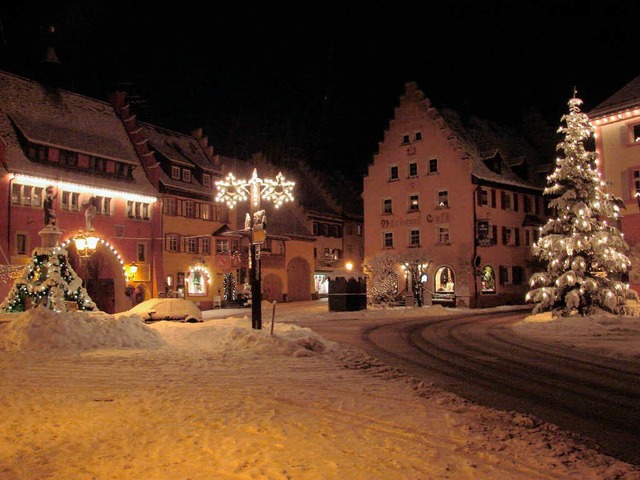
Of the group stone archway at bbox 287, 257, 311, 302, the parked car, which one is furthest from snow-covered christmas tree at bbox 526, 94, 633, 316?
stone archway at bbox 287, 257, 311, 302

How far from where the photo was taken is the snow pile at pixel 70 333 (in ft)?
48.3

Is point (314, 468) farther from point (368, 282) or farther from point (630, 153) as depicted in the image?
point (368, 282)

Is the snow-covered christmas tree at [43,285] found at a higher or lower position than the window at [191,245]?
lower

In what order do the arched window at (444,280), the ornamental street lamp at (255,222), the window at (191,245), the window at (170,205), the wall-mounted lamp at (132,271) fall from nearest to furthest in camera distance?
the ornamental street lamp at (255,222), the wall-mounted lamp at (132,271), the window at (170,205), the window at (191,245), the arched window at (444,280)

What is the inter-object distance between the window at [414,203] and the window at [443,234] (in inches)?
102

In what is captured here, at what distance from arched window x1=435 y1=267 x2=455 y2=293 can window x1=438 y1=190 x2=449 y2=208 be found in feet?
15.9

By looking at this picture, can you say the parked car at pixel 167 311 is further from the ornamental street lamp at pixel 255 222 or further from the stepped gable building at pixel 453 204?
the stepped gable building at pixel 453 204

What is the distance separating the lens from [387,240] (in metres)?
50.6

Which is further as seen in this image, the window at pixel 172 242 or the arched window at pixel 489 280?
the arched window at pixel 489 280

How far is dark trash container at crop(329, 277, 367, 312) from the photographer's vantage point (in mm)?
38156

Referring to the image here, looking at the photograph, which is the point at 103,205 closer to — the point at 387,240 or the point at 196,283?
the point at 196,283

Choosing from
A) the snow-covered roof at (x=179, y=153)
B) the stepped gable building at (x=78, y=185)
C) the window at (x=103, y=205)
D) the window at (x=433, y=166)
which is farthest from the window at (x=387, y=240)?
the window at (x=103, y=205)

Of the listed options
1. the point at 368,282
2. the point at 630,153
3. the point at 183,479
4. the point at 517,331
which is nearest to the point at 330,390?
the point at 183,479

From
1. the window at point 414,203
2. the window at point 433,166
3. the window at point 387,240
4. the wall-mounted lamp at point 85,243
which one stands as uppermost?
the window at point 433,166
